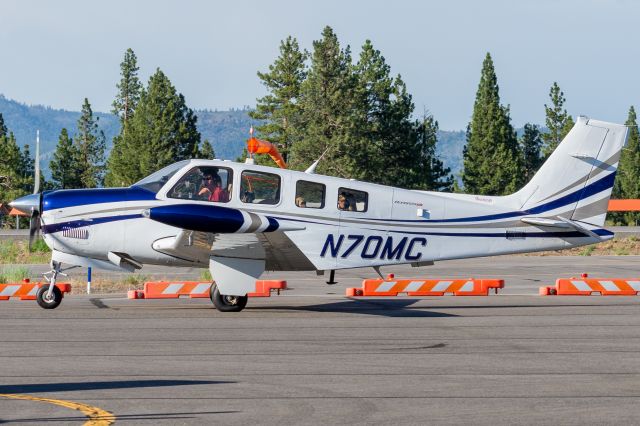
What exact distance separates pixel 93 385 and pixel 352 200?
24.9 feet

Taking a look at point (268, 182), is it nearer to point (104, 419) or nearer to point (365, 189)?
point (365, 189)

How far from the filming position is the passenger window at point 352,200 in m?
16.1

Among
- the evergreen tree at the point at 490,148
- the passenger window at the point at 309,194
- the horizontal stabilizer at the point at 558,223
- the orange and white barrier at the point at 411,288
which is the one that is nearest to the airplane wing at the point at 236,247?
the passenger window at the point at 309,194

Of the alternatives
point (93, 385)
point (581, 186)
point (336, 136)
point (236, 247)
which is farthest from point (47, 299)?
point (336, 136)

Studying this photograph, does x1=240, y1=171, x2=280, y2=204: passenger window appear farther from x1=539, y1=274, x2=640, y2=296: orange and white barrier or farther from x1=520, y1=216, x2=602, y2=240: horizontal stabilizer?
x1=539, y1=274, x2=640, y2=296: orange and white barrier

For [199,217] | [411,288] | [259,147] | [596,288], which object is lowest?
[411,288]

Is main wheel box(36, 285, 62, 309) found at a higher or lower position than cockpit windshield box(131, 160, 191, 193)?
lower

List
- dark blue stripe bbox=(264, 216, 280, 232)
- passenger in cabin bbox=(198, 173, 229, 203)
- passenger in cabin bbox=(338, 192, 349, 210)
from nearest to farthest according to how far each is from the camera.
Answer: dark blue stripe bbox=(264, 216, 280, 232)
passenger in cabin bbox=(198, 173, 229, 203)
passenger in cabin bbox=(338, 192, 349, 210)

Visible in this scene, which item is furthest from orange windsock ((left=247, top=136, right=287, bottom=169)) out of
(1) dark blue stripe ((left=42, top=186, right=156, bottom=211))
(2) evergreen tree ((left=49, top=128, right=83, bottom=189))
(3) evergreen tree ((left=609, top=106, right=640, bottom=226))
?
(2) evergreen tree ((left=49, top=128, right=83, bottom=189))

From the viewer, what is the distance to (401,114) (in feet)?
207

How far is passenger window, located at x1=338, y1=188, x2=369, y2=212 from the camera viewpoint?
16.1 meters

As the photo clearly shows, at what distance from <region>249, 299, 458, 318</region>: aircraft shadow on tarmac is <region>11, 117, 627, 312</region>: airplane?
2.88 ft

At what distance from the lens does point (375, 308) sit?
17.1 metres

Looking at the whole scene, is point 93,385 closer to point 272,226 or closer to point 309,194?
point 272,226
